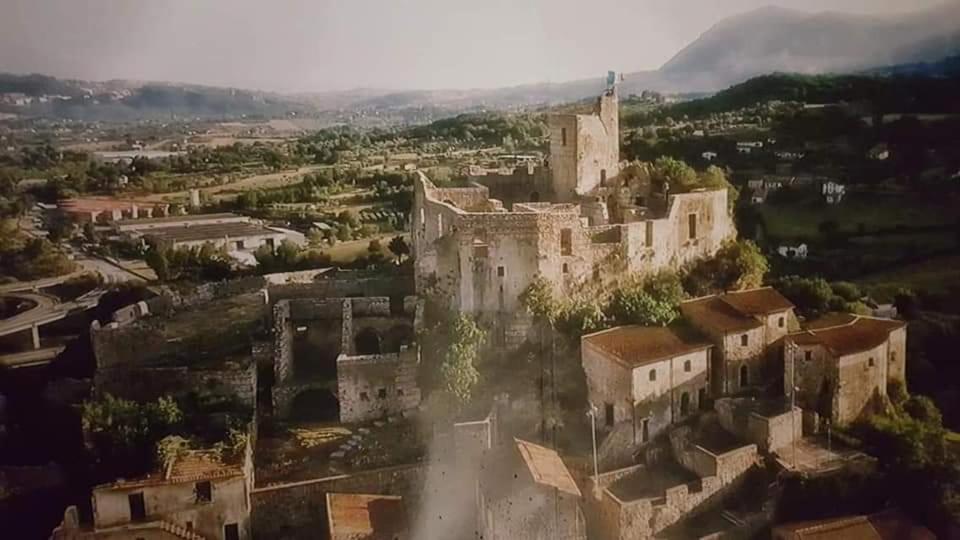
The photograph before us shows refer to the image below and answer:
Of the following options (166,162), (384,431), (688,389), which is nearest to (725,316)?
(688,389)

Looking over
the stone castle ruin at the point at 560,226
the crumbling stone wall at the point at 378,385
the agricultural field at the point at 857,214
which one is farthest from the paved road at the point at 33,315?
the agricultural field at the point at 857,214

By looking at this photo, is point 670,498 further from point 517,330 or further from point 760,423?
point 517,330

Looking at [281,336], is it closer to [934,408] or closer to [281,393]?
[281,393]

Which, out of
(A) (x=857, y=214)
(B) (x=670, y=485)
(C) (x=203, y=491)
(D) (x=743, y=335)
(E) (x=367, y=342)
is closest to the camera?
(C) (x=203, y=491)

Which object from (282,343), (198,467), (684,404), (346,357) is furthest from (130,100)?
(684,404)

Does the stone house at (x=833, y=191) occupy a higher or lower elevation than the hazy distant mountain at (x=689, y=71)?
lower

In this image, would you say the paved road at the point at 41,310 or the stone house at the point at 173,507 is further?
the paved road at the point at 41,310

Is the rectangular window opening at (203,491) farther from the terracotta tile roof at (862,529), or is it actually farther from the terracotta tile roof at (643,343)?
the terracotta tile roof at (862,529)
